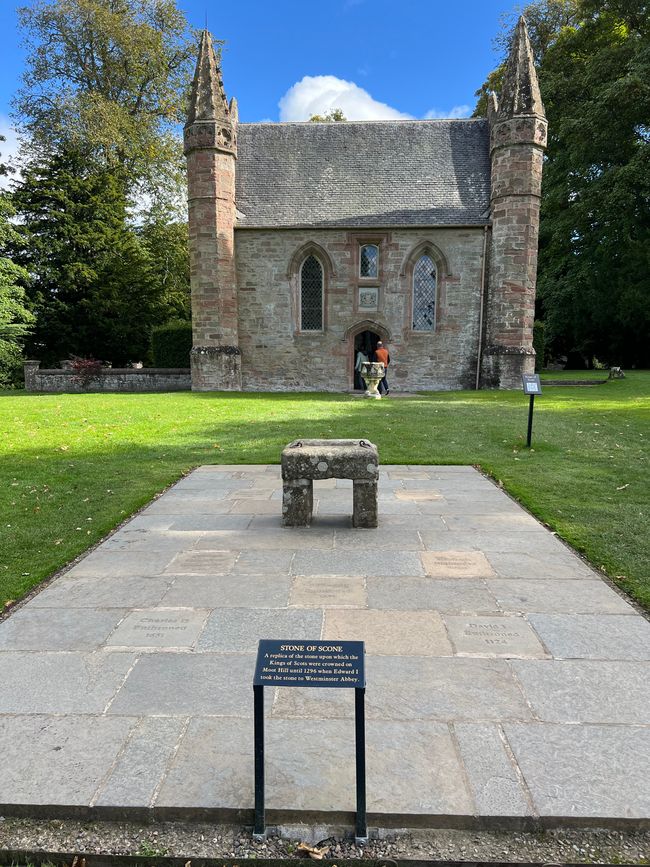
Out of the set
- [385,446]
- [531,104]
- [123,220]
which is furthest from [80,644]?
[123,220]

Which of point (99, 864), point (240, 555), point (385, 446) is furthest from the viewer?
point (385, 446)

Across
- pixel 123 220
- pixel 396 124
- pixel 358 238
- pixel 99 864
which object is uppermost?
pixel 396 124

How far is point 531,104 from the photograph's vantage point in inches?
846

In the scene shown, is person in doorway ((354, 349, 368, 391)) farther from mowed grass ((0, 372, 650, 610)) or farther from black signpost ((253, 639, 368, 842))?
black signpost ((253, 639, 368, 842))

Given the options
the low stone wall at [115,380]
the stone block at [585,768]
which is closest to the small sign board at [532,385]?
the stone block at [585,768]

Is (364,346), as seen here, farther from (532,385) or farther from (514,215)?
(532,385)

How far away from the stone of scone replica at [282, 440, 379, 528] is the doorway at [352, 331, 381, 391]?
18.6 m

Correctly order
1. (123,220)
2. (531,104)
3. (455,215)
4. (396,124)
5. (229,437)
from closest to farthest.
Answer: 1. (229,437)
2. (531,104)
3. (455,215)
4. (396,124)
5. (123,220)

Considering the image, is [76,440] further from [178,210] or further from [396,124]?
[178,210]

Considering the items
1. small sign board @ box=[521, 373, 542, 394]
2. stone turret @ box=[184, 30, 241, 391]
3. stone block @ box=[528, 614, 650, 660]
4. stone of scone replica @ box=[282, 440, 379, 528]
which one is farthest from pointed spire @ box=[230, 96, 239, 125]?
stone block @ box=[528, 614, 650, 660]

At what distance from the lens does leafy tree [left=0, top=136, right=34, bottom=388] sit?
25.8 metres

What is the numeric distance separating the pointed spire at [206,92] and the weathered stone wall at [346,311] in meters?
4.36

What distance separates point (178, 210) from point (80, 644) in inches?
1345

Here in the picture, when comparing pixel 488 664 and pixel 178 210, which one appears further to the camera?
pixel 178 210
